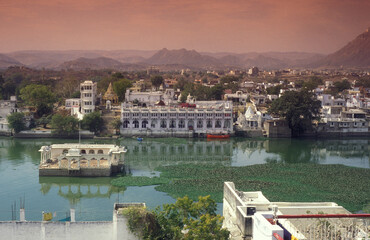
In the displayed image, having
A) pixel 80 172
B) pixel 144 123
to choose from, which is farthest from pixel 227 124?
pixel 80 172

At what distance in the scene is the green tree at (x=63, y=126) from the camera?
37125mm

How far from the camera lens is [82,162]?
25688 millimetres

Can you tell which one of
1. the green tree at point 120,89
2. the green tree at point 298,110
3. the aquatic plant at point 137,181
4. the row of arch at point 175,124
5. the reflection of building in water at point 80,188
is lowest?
the reflection of building in water at point 80,188

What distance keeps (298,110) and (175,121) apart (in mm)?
9856

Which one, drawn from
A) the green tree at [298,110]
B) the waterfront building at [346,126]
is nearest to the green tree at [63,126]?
the green tree at [298,110]

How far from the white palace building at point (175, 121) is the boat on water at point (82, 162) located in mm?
12342

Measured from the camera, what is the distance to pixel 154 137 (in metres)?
39.0

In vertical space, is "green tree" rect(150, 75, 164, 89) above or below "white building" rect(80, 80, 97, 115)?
above

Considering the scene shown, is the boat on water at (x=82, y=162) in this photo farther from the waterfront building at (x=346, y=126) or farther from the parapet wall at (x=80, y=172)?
the waterfront building at (x=346, y=126)

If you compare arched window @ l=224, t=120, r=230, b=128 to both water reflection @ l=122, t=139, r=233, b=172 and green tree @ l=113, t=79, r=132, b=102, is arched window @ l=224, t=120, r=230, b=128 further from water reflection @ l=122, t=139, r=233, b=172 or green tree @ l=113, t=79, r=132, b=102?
green tree @ l=113, t=79, r=132, b=102

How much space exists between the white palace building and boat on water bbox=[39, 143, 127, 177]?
12.3 meters

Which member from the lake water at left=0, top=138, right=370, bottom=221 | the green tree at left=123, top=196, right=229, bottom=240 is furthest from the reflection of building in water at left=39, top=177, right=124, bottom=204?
the green tree at left=123, top=196, right=229, bottom=240

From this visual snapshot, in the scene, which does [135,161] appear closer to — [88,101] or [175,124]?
[175,124]

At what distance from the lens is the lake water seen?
20.6 meters
